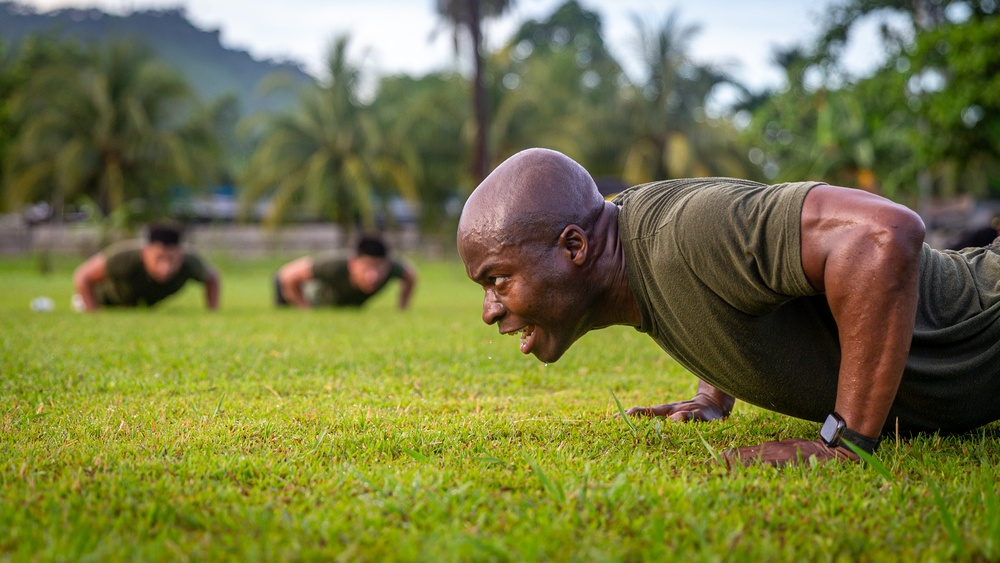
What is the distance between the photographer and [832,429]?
8.65 ft

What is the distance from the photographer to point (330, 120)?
3061cm

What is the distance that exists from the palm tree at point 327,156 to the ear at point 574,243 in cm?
2666

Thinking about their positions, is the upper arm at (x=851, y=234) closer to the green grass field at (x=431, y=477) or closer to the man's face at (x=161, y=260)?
the green grass field at (x=431, y=477)

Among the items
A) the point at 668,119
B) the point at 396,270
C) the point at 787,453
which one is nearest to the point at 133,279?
the point at 396,270

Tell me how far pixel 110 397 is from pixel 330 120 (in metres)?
27.6

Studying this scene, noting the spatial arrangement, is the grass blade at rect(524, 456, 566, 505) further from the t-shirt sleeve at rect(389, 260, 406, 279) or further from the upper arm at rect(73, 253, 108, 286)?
the upper arm at rect(73, 253, 108, 286)

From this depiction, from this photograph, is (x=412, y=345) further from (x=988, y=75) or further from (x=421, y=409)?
(x=988, y=75)

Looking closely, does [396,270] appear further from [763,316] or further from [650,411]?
[763,316]

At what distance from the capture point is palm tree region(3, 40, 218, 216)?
2714 cm

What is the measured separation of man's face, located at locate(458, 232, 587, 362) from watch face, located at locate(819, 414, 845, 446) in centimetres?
84

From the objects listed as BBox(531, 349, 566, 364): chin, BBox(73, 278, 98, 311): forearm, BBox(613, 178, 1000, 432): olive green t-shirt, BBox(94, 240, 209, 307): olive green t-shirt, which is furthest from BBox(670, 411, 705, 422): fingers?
BBox(73, 278, 98, 311): forearm

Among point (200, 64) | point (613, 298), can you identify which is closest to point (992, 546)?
point (613, 298)

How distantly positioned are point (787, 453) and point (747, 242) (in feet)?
2.29

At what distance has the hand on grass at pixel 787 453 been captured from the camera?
2637 mm
